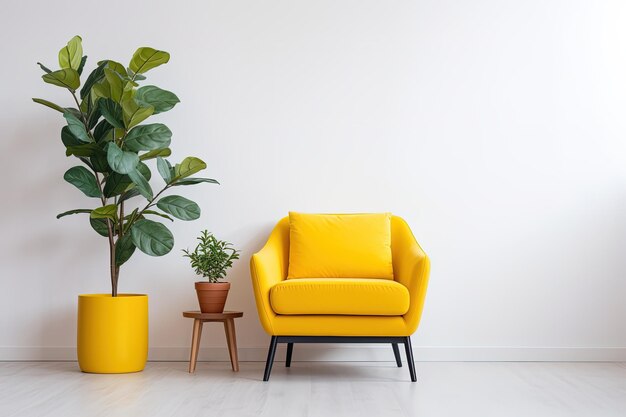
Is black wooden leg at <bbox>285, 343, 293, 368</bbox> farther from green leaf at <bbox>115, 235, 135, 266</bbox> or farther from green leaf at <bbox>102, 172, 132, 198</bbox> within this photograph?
green leaf at <bbox>102, 172, 132, 198</bbox>

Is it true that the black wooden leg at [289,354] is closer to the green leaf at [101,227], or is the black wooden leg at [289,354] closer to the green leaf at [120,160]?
the green leaf at [101,227]

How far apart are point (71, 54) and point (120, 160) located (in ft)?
2.27

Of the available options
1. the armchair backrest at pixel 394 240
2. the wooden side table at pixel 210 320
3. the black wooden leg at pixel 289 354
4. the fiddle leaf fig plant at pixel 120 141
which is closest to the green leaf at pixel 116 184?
the fiddle leaf fig plant at pixel 120 141

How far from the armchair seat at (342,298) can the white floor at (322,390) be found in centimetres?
35

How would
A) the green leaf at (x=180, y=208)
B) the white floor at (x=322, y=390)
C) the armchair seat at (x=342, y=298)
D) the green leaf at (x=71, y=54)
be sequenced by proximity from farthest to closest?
the green leaf at (x=180, y=208) < the green leaf at (x=71, y=54) < the armchair seat at (x=342, y=298) < the white floor at (x=322, y=390)

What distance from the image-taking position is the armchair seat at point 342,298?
3.63 metres

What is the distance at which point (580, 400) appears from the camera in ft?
10.6

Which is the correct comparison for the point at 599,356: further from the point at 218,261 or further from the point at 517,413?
the point at 218,261

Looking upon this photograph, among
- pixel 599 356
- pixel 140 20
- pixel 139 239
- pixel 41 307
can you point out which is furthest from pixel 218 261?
pixel 599 356

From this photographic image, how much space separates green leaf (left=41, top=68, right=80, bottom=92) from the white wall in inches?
27.7

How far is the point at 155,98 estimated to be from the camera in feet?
13.5

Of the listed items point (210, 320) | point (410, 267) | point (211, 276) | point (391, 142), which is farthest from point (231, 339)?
point (391, 142)

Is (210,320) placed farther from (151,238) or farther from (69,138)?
(69,138)

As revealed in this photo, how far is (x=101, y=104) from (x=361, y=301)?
5.58ft
